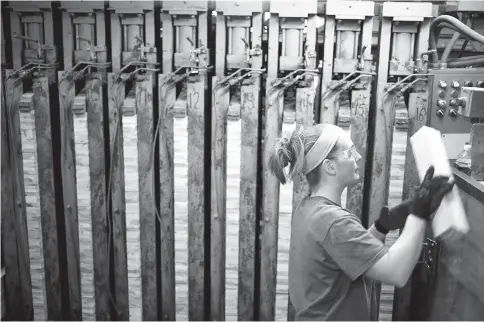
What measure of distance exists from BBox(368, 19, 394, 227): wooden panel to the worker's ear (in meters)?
1.33

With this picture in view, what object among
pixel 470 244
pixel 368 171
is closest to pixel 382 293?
pixel 368 171

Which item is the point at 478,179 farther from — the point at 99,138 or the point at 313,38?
the point at 99,138

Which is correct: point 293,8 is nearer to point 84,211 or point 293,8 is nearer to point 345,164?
point 345,164

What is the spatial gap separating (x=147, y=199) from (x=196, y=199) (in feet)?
0.96

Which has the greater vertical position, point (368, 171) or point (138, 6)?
point (138, 6)

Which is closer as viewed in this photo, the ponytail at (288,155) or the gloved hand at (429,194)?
the gloved hand at (429,194)

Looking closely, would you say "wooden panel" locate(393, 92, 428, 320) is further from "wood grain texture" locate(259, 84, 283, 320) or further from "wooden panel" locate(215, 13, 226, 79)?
"wooden panel" locate(215, 13, 226, 79)

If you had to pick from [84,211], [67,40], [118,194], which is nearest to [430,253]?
[118,194]

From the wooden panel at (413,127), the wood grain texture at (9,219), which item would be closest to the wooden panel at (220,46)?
the wooden panel at (413,127)

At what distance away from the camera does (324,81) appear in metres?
3.42

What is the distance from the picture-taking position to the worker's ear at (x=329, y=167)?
7.04ft

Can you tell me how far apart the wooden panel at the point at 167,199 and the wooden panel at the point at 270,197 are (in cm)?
54

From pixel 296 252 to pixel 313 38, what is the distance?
1.64 meters

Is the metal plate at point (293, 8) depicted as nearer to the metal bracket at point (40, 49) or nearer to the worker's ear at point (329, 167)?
the metal bracket at point (40, 49)
